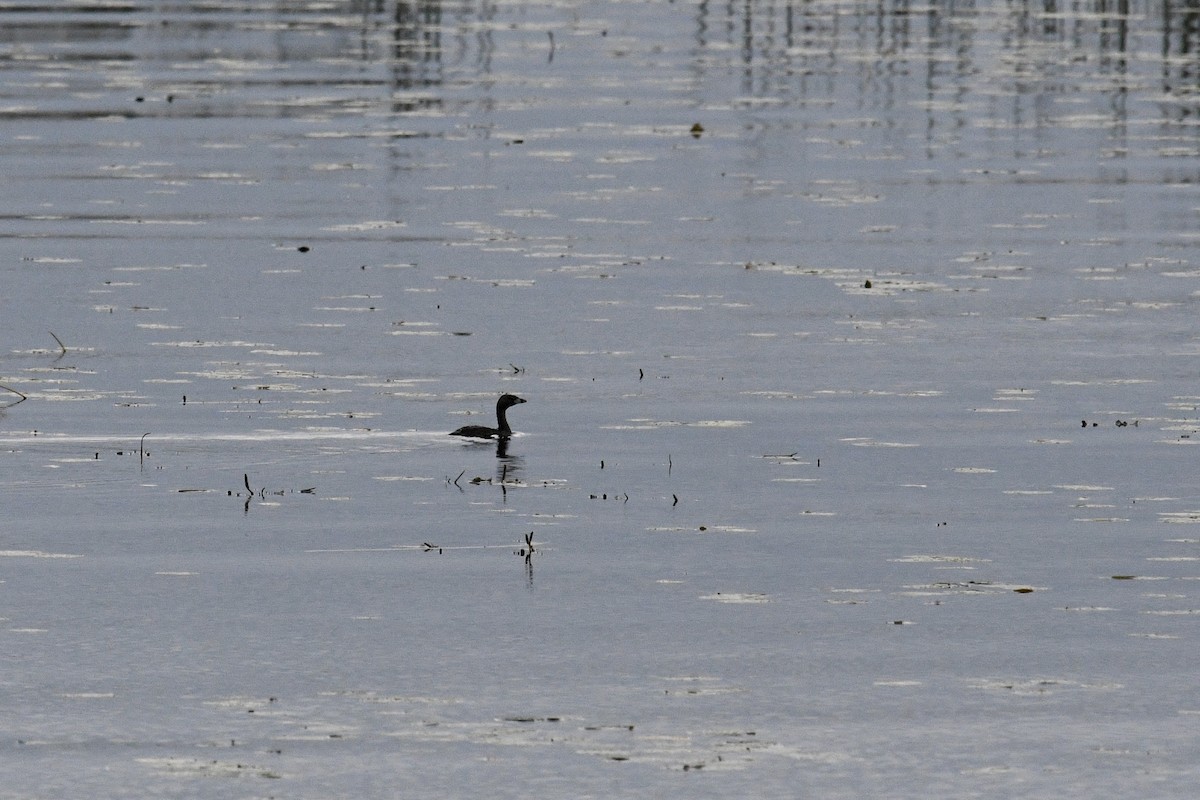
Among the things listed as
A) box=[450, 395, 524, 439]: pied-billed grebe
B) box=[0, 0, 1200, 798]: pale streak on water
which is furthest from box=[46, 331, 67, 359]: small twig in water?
box=[450, 395, 524, 439]: pied-billed grebe

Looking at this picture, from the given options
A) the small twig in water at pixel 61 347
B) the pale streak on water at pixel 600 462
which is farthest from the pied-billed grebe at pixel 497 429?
the small twig in water at pixel 61 347

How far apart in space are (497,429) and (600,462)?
95 cm

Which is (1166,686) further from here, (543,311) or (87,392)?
(543,311)

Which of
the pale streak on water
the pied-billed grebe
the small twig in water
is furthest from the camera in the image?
the small twig in water

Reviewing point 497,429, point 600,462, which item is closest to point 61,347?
point 497,429

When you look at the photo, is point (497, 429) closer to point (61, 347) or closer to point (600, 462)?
point (600, 462)

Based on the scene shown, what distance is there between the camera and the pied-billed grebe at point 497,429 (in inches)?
648

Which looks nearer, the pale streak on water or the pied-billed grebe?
the pale streak on water

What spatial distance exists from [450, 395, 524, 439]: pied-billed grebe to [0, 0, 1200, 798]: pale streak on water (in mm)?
118

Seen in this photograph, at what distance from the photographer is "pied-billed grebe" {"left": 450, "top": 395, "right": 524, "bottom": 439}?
1645cm

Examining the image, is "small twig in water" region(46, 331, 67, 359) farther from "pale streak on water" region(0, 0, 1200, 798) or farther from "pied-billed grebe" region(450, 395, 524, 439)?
"pied-billed grebe" region(450, 395, 524, 439)

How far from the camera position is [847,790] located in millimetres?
9711

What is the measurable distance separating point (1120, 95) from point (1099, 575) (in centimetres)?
2965

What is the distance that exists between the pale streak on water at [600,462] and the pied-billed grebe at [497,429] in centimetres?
12
